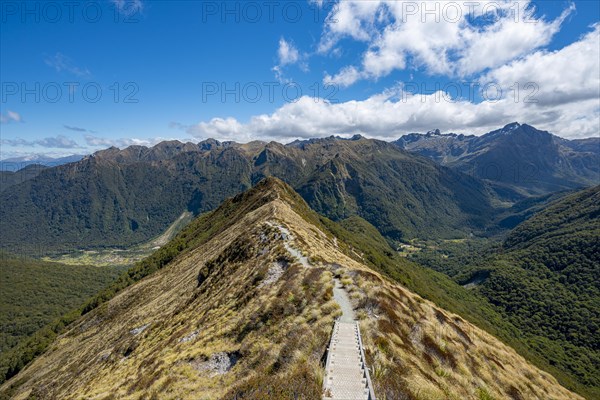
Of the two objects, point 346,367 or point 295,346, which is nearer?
point 346,367

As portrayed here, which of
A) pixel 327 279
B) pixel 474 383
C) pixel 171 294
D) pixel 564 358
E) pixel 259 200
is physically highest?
pixel 259 200

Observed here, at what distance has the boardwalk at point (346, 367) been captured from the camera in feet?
67.4

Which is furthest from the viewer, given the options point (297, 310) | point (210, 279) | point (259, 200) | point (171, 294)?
point (259, 200)

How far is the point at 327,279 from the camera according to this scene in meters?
39.1

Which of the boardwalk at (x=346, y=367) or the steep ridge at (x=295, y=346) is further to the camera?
the steep ridge at (x=295, y=346)

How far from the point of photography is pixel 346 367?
75.8ft

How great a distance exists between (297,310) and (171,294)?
57.9m

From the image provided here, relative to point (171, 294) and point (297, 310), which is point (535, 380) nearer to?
point (297, 310)

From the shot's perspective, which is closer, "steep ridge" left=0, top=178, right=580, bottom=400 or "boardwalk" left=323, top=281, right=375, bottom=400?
"boardwalk" left=323, top=281, right=375, bottom=400

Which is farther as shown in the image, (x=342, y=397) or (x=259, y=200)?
(x=259, y=200)

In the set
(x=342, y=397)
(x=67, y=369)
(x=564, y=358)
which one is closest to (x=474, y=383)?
(x=342, y=397)

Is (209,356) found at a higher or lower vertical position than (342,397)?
lower

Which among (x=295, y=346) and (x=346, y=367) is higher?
(x=346, y=367)

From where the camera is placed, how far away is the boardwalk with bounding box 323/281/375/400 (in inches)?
808
